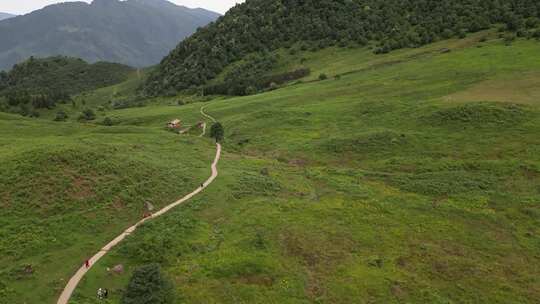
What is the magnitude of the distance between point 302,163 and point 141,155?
81.4 feet

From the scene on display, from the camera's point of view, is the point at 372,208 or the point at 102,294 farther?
the point at 372,208

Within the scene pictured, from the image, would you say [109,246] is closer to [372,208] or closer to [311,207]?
[311,207]

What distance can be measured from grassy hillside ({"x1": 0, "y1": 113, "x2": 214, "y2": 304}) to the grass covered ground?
6.3 inches

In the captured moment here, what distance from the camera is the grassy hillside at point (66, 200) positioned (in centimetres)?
3103

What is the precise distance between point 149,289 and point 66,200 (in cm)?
1885

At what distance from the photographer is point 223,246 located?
3581 centimetres

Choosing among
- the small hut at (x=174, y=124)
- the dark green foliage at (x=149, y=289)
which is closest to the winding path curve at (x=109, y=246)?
the dark green foliage at (x=149, y=289)

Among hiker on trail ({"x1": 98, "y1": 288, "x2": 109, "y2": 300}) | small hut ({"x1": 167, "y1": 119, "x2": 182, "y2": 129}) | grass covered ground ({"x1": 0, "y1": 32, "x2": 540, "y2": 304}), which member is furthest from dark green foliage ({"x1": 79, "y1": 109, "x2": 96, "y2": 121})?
hiker on trail ({"x1": 98, "y1": 288, "x2": 109, "y2": 300})

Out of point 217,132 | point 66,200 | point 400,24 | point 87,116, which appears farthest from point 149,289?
point 400,24

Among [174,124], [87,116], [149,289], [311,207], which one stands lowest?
[311,207]

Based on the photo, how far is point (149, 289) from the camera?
26.5 metres

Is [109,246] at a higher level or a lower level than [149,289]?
higher

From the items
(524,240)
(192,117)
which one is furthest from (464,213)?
(192,117)

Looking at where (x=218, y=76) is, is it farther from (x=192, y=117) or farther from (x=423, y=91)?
(x=423, y=91)
